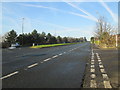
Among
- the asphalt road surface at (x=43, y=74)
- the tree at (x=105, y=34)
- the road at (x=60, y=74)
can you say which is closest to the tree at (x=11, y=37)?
the tree at (x=105, y=34)

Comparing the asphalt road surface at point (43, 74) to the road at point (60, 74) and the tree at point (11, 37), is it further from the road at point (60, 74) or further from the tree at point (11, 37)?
the tree at point (11, 37)

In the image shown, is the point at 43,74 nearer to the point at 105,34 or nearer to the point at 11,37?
the point at 105,34

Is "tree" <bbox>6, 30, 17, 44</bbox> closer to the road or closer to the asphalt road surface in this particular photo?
the asphalt road surface

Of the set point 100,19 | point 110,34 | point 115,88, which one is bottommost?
point 115,88

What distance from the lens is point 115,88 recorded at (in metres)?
5.18

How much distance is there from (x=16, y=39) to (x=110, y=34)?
4395 cm

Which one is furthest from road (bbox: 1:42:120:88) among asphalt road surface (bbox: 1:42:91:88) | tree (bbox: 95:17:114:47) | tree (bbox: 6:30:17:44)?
tree (bbox: 6:30:17:44)

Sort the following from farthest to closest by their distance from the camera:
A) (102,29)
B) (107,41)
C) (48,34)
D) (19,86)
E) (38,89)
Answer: (48,34), (102,29), (107,41), (19,86), (38,89)

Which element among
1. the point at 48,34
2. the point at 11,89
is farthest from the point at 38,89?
the point at 48,34

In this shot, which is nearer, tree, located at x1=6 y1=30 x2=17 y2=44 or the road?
the road

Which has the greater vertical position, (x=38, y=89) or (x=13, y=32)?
(x=13, y=32)

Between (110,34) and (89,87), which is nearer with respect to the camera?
(89,87)

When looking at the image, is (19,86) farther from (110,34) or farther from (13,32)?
(13,32)

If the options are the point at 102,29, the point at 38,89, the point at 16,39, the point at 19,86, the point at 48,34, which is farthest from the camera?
the point at 48,34
